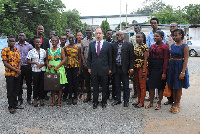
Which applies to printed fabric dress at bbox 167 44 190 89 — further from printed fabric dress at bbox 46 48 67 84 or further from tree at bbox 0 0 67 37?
tree at bbox 0 0 67 37

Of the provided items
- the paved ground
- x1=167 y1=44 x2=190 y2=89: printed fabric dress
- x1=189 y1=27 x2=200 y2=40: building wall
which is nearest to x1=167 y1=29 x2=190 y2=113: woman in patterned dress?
x1=167 y1=44 x2=190 y2=89: printed fabric dress

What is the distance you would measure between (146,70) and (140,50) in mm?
510

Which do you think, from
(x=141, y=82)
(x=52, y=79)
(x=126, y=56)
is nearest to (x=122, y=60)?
(x=126, y=56)

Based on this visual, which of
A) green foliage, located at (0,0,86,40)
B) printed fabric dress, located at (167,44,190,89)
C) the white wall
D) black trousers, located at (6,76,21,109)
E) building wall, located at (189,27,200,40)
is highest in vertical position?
the white wall

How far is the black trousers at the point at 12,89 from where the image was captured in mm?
5098

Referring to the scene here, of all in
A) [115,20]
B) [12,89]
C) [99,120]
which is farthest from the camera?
[115,20]

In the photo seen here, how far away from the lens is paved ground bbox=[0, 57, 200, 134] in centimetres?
415

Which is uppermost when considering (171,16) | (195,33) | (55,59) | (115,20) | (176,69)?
(115,20)

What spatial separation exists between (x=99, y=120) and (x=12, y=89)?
2.18 m

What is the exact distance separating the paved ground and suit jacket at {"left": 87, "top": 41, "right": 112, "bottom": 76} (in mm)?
935

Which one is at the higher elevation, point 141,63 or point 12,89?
point 141,63

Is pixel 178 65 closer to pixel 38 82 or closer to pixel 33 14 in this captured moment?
pixel 38 82

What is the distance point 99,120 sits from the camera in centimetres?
466

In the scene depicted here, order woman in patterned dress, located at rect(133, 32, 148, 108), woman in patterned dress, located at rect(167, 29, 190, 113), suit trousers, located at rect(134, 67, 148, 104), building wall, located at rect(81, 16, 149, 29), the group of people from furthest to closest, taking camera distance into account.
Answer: building wall, located at rect(81, 16, 149, 29) < suit trousers, located at rect(134, 67, 148, 104) < woman in patterned dress, located at rect(133, 32, 148, 108) < the group of people < woman in patterned dress, located at rect(167, 29, 190, 113)
